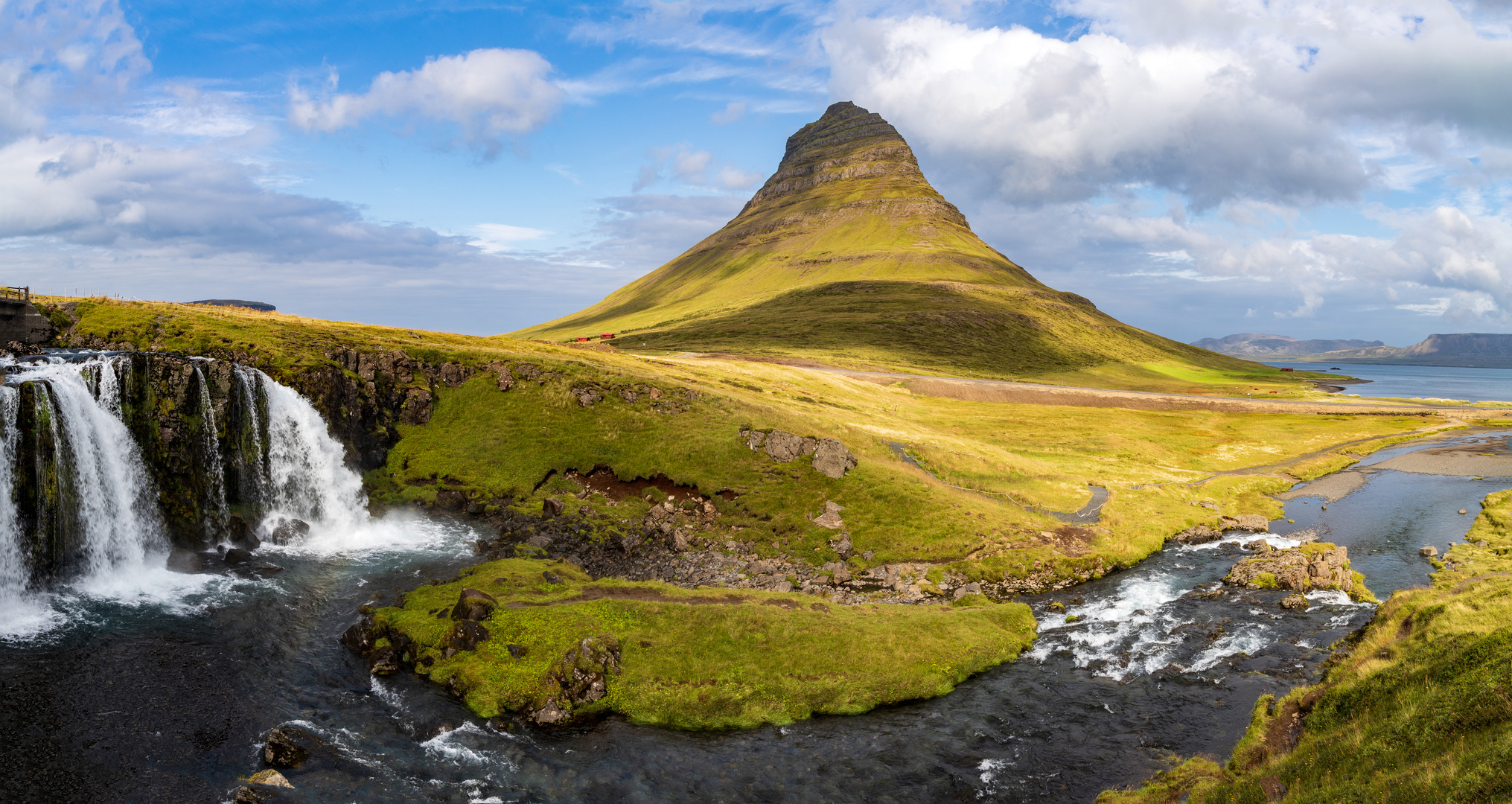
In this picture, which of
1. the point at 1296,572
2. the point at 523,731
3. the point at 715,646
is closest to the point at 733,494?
the point at 715,646

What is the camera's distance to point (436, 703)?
30750 millimetres

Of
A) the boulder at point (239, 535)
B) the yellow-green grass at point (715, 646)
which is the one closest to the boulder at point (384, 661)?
the yellow-green grass at point (715, 646)

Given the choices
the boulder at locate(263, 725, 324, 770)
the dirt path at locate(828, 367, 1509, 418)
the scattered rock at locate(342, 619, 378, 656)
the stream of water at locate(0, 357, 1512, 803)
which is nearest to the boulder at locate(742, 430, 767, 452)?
the stream of water at locate(0, 357, 1512, 803)

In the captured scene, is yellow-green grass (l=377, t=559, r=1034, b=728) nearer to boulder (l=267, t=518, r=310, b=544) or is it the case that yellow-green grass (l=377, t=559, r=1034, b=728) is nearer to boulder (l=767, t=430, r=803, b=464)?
boulder (l=267, t=518, r=310, b=544)

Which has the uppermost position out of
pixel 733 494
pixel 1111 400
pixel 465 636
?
pixel 1111 400

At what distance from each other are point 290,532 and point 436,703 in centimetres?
2622

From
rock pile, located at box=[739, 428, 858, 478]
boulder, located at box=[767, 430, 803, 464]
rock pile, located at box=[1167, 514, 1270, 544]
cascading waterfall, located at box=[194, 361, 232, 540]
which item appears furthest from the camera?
boulder, located at box=[767, 430, 803, 464]

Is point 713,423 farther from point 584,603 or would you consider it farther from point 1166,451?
point 1166,451

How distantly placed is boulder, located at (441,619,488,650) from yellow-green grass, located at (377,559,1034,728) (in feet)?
1.24

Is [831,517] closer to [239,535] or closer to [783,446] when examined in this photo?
[783,446]

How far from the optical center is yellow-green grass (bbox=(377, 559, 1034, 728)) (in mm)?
31062

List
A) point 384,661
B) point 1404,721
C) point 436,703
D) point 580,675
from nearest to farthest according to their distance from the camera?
point 1404,721
point 436,703
point 580,675
point 384,661

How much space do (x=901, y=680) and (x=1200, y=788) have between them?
42.6 feet

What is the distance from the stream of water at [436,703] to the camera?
Result: 83.9 feet
